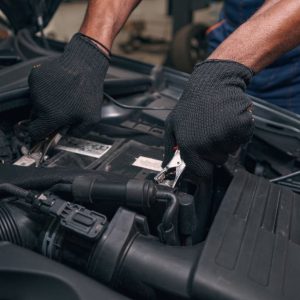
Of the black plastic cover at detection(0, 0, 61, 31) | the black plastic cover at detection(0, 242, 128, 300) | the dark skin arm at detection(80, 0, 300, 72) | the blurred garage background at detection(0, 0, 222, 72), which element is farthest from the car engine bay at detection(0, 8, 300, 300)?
the blurred garage background at detection(0, 0, 222, 72)

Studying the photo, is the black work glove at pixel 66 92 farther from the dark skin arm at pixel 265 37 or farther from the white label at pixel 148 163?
the dark skin arm at pixel 265 37

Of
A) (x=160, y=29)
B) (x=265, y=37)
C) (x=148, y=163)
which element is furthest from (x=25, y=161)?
(x=160, y=29)

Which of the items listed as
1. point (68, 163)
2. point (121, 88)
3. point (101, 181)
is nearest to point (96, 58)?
point (121, 88)

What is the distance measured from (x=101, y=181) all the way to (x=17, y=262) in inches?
5.6

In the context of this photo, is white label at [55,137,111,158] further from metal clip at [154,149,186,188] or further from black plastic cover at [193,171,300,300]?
black plastic cover at [193,171,300,300]

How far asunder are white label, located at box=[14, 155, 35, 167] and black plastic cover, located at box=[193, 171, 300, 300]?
0.34 meters

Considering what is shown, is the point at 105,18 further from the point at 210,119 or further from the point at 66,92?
the point at 210,119

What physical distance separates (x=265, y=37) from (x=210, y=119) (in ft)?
0.72

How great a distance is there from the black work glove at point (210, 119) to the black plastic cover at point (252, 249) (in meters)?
0.07

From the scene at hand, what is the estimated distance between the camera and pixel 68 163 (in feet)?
2.12

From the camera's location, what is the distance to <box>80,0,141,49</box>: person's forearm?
0.83 m

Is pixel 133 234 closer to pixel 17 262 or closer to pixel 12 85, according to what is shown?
pixel 17 262

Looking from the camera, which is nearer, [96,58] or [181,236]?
[181,236]

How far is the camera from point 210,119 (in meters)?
0.57
